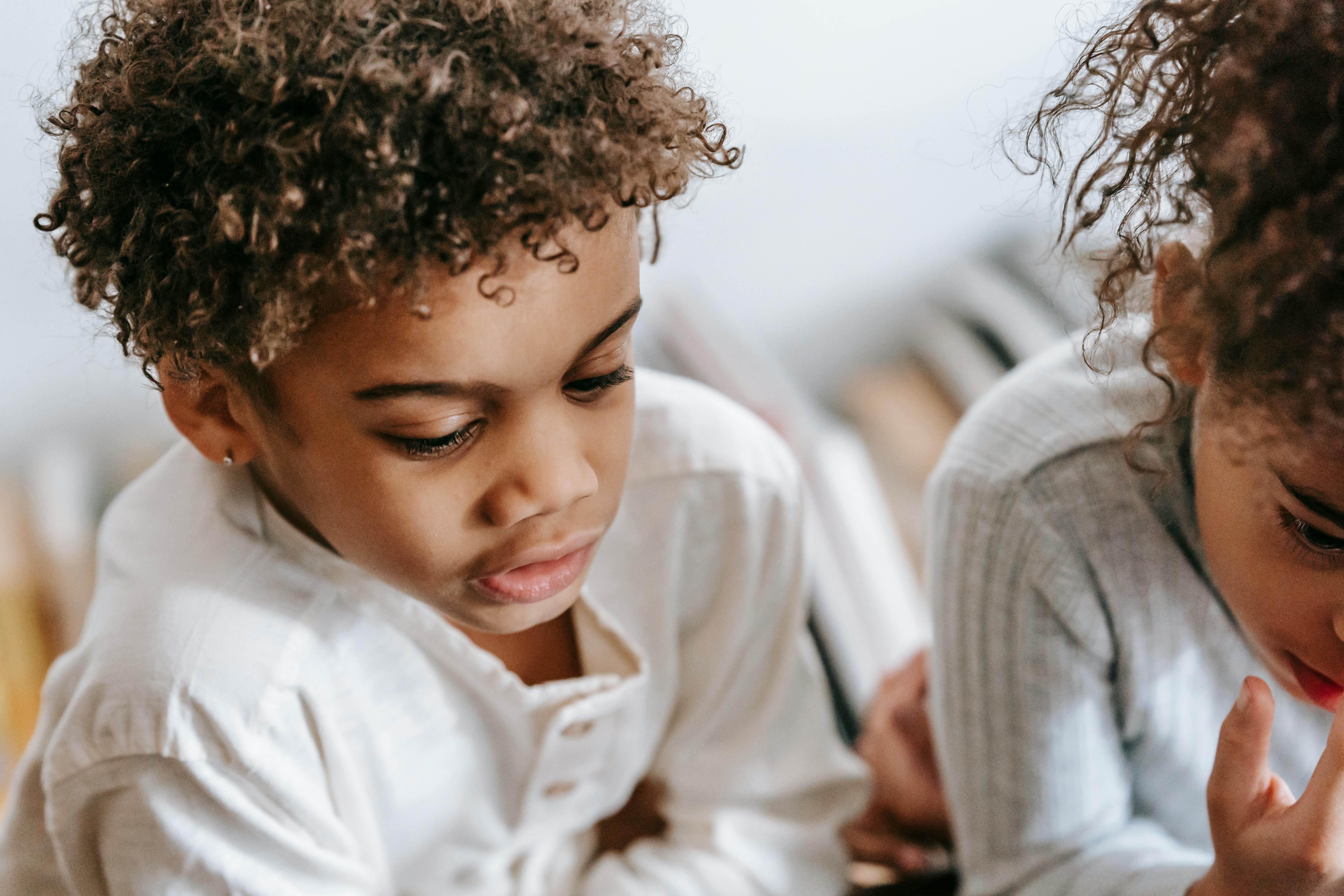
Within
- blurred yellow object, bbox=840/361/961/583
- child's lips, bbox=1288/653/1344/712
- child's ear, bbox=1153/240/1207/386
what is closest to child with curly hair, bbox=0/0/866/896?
child's ear, bbox=1153/240/1207/386

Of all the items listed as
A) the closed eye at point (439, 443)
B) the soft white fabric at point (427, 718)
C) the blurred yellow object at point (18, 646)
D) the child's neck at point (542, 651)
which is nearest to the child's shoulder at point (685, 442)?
the soft white fabric at point (427, 718)

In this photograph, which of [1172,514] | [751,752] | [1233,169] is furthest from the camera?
[751,752]

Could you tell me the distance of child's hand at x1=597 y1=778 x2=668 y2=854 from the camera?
904 millimetres

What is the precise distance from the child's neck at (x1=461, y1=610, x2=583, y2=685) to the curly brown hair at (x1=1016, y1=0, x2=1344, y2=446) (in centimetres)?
41

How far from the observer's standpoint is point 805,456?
1.18 m

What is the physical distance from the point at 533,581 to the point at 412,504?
84 mm

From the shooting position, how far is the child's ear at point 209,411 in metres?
0.53

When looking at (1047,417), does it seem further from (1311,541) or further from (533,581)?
(533,581)

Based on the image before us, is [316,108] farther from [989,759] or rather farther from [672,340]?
[672,340]

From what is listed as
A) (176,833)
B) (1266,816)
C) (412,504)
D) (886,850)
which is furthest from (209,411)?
(886,850)

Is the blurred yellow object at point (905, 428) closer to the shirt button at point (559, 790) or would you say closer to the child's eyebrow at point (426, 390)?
the shirt button at point (559, 790)

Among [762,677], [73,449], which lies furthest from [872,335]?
[73,449]

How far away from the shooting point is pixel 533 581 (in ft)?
1.88

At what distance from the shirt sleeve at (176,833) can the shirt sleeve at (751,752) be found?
0.83 ft
